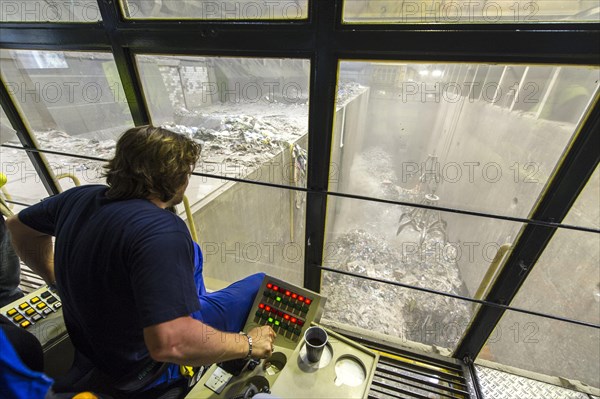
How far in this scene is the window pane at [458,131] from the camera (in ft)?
5.85

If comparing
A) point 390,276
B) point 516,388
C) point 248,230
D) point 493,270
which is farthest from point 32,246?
point 390,276

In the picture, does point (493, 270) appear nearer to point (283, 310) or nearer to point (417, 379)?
point (417, 379)

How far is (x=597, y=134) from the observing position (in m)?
0.78

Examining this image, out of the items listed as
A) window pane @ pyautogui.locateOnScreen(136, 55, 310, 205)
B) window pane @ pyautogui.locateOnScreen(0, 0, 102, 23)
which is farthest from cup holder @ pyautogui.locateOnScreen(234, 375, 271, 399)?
window pane @ pyautogui.locateOnScreen(0, 0, 102, 23)

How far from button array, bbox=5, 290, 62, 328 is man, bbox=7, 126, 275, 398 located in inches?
15.4

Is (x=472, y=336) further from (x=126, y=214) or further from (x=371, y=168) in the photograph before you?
(x=371, y=168)

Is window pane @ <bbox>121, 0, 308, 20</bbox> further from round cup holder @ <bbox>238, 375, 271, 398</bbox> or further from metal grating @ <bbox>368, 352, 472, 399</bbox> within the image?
metal grating @ <bbox>368, 352, 472, 399</bbox>

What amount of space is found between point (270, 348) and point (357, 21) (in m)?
1.23

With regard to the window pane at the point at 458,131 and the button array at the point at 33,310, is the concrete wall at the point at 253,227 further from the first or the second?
the button array at the point at 33,310

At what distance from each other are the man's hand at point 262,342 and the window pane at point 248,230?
40.7 inches

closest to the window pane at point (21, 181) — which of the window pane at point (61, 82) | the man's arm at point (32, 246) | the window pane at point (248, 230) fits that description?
the window pane at point (61, 82)

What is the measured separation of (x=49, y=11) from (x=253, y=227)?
103 inches

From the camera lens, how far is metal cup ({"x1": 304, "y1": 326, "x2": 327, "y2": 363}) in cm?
92

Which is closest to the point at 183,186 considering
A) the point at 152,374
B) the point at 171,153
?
the point at 171,153
